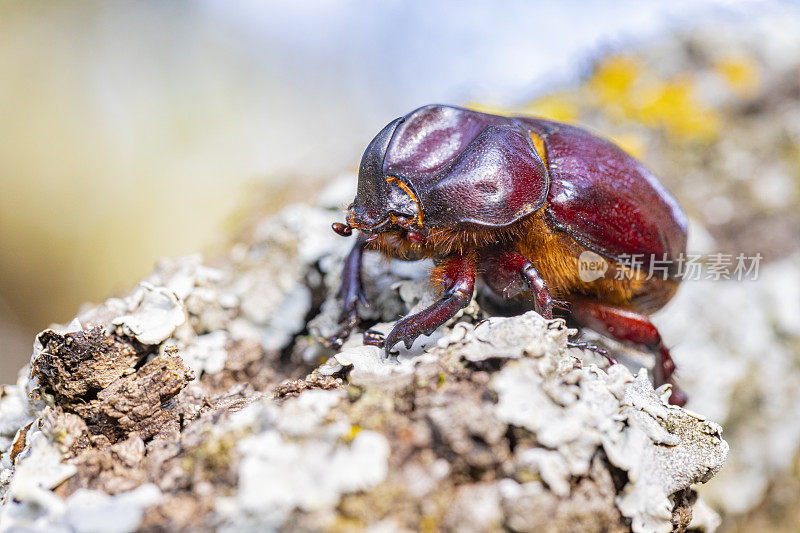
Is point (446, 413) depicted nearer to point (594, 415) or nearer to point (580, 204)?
point (594, 415)

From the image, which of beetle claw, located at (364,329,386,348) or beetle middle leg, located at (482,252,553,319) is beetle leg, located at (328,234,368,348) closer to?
beetle claw, located at (364,329,386,348)

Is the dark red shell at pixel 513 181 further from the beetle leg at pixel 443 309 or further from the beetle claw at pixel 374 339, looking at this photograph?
the beetle claw at pixel 374 339

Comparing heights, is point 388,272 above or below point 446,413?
above

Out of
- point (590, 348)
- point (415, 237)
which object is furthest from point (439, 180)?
point (590, 348)

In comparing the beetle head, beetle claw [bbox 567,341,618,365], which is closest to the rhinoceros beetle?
the beetle head

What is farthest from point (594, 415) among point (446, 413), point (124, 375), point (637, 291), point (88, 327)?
point (88, 327)

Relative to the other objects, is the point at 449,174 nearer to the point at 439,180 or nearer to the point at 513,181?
the point at 439,180

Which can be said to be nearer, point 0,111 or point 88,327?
point 88,327
